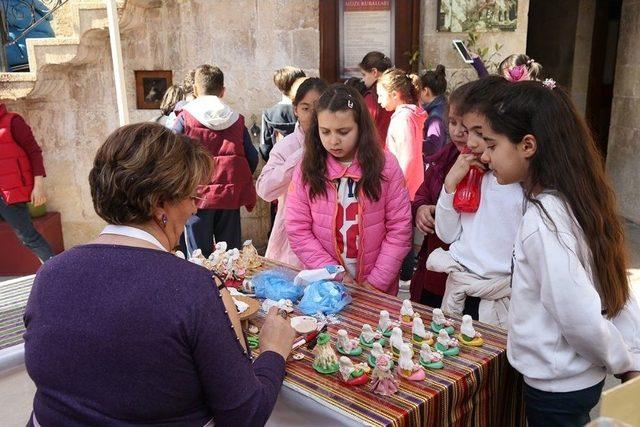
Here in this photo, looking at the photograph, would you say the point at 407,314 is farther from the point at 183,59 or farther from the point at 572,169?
the point at 183,59

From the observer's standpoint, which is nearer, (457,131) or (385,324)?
(385,324)

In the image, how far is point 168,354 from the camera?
1214mm

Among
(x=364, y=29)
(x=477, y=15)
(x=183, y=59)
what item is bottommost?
(x=183, y=59)

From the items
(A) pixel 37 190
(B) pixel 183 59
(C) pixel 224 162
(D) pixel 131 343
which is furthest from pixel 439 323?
(B) pixel 183 59

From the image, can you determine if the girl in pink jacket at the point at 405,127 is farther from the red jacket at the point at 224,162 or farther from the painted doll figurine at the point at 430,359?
the painted doll figurine at the point at 430,359

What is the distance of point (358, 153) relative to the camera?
2559mm

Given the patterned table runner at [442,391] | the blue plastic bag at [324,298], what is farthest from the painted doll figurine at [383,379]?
the blue plastic bag at [324,298]

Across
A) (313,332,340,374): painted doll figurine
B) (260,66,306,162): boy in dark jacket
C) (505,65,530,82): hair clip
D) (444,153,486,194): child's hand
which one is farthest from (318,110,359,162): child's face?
(260,66,306,162): boy in dark jacket

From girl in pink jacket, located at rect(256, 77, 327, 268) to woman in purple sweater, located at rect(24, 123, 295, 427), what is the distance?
162 centimetres

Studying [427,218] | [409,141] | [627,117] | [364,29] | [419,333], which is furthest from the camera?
[627,117]

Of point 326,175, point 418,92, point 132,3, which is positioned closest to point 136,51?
point 132,3

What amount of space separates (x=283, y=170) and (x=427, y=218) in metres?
0.94

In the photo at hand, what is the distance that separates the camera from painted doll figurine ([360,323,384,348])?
1.85 meters

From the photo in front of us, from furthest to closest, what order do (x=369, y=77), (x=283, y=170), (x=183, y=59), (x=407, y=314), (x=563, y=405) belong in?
(x=183, y=59), (x=369, y=77), (x=283, y=170), (x=407, y=314), (x=563, y=405)
